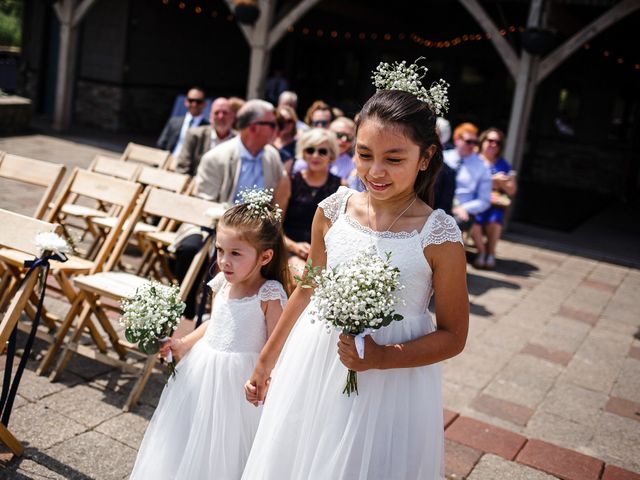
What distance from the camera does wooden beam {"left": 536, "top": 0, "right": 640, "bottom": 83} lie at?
9.05m

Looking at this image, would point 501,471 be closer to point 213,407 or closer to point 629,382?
point 213,407

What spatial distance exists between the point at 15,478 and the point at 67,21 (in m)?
12.5

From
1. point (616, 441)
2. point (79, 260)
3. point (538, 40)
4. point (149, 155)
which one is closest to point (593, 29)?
point (538, 40)

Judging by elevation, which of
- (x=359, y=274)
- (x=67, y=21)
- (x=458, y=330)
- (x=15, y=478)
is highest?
(x=67, y=21)

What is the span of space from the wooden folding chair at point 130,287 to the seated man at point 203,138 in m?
2.06

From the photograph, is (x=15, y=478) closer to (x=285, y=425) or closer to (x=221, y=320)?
(x=221, y=320)

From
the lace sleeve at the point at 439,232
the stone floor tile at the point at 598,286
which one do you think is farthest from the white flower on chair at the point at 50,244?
the stone floor tile at the point at 598,286

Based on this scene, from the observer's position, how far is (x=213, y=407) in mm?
2916

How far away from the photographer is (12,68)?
18.7m

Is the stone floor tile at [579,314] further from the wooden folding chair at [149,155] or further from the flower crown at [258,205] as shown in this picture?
the flower crown at [258,205]

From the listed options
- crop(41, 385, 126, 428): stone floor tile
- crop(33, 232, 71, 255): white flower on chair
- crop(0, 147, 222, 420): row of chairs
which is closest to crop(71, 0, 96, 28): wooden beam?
crop(0, 147, 222, 420): row of chairs

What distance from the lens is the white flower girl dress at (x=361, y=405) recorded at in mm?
2199

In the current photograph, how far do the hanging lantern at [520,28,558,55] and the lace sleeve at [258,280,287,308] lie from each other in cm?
739


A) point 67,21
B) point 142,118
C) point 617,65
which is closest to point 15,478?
point 67,21
